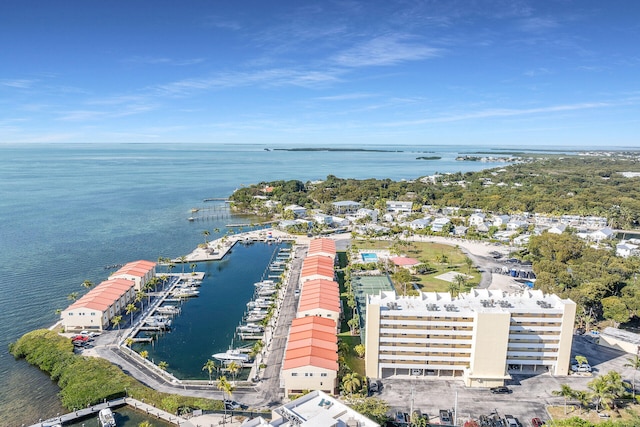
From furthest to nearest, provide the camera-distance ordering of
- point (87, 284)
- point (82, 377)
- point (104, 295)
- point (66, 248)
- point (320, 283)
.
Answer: point (66, 248)
point (87, 284)
point (320, 283)
point (104, 295)
point (82, 377)

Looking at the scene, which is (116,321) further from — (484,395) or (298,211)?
(298,211)

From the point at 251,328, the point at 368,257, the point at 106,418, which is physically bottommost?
the point at 251,328

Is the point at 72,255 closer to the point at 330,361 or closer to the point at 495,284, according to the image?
the point at 330,361

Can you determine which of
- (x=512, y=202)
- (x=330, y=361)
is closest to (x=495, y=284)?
(x=330, y=361)

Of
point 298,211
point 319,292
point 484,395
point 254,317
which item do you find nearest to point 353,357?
point 319,292

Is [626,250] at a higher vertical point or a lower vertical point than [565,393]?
higher

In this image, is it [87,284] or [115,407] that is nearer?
[115,407]

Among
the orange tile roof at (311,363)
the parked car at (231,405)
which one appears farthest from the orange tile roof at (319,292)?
the parked car at (231,405)

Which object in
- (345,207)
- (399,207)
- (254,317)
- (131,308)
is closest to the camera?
(254,317)
